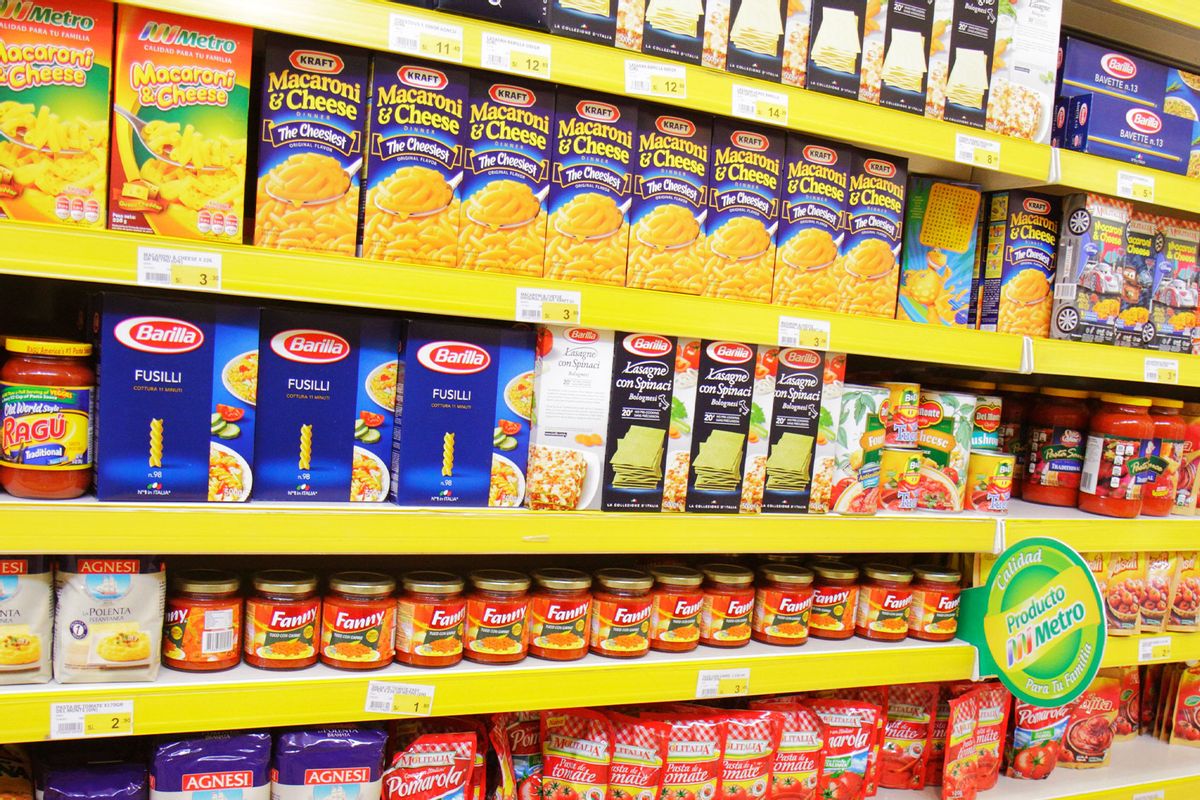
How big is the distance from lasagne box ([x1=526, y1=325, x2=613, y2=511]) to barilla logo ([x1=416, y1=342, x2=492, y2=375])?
0.13 m

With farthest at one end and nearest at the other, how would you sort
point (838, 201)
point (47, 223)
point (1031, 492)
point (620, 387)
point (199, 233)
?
1. point (1031, 492)
2. point (838, 201)
3. point (620, 387)
4. point (199, 233)
5. point (47, 223)

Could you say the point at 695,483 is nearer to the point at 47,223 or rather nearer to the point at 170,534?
the point at 170,534

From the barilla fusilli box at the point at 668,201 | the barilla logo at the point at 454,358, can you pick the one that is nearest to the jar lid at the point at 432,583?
the barilla logo at the point at 454,358

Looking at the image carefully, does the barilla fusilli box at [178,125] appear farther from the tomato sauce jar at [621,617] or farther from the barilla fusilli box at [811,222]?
the barilla fusilli box at [811,222]

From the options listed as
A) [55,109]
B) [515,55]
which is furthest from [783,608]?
[55,109]

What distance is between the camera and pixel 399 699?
1629 millimetres

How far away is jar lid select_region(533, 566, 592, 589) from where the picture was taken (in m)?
1.82

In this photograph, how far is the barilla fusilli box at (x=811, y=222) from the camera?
6.42ft

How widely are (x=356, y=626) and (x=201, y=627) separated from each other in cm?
27

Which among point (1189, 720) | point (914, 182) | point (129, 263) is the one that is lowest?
point (1189, 720)

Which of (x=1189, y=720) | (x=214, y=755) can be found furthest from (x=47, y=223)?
(x=1189, y=720)

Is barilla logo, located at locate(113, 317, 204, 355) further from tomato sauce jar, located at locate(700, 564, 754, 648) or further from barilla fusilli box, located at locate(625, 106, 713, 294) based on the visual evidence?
tomato sauce jar, located at locate(700, 564, 754, 648)

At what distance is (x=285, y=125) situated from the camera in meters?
1.54

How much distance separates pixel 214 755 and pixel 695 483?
1.07 m
